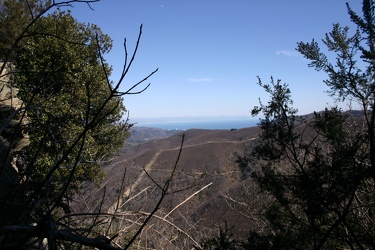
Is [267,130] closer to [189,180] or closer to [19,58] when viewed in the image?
[19,58]

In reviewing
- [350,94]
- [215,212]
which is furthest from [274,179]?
[215,212]

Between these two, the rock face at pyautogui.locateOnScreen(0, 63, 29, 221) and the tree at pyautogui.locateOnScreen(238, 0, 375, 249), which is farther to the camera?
the tree at pyautogui.locateOnScreen(238, 0, 375, 249)

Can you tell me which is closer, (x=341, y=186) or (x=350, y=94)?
(x=341, y=186)

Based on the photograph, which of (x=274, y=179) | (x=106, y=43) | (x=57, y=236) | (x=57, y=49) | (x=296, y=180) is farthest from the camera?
(x=106, y=43)

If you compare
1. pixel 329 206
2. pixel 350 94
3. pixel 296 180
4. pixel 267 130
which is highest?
pixel 350 94

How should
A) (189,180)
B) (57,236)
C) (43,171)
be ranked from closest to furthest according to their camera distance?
1. (57,236)
2. (43,171)
3. (189,180)

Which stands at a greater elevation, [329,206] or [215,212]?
[329,206]

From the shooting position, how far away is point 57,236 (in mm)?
1175

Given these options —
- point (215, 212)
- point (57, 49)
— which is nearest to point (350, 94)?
point (57, 49)

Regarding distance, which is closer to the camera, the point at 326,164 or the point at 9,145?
the point at 9,145

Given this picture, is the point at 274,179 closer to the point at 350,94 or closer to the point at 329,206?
the point at 329,206

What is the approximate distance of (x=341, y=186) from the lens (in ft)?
11.5

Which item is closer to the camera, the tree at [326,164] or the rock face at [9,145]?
the rock face at [9,145]

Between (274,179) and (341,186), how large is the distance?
1.07 m
